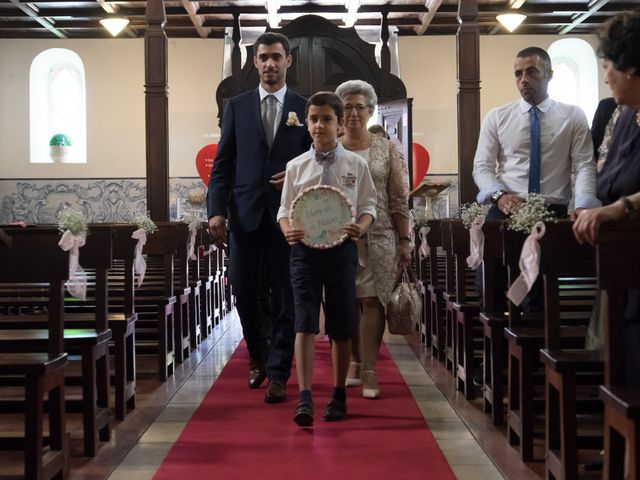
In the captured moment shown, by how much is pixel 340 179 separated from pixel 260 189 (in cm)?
67

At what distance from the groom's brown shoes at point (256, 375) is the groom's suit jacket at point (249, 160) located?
30.5 inches

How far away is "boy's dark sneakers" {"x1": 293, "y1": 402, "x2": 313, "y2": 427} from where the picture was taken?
350 cm

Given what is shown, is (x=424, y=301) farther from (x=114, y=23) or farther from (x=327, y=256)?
(x=114, y=23)

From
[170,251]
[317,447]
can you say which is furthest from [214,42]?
[317,447]

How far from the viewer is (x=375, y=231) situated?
4328mm

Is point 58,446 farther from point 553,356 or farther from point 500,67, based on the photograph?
point 500,67

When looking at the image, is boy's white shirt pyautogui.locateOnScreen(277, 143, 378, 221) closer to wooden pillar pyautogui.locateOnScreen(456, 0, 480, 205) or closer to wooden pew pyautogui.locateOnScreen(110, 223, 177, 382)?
wooden pew pyautogui.locateOnScreen(110, 223, 177, 382)

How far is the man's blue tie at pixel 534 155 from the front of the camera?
Result: 13.6 feet

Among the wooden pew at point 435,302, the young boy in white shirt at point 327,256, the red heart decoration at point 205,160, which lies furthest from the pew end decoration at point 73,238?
the red heart decoration at point 205,160

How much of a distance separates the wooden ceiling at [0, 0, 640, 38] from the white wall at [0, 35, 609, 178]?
0.76 feet

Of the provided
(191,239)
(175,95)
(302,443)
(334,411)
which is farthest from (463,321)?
(175,95)

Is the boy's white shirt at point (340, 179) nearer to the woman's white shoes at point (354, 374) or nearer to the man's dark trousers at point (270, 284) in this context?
the man's dark trousers at point (270, 284)

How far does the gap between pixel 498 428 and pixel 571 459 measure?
1.05m

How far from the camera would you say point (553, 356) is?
268 cm
